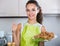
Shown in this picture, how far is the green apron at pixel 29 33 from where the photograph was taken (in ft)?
3.11

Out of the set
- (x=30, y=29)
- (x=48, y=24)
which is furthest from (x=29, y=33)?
(x=48, y=24)

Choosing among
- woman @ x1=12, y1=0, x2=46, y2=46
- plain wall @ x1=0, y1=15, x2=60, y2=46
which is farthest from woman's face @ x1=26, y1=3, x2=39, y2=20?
plain wall @ x1=0, y1=15, x2=60, y2=46

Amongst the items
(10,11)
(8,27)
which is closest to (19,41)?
(10,11)

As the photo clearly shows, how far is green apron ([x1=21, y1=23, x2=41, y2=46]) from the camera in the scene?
0.95 metres

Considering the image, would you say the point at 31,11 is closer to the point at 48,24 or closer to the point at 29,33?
the point at 29,33

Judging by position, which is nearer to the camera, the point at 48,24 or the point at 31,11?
the point at 31,11

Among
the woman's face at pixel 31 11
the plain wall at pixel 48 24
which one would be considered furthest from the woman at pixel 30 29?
the plain wall at pixel 48 24

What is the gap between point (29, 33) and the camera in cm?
96

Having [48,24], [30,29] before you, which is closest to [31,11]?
[30,29]

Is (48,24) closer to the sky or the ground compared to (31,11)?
closer to the ground

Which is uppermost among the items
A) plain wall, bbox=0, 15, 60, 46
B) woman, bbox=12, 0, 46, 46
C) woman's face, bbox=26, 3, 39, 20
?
woman's face, bbox=26, 3, 39, 20

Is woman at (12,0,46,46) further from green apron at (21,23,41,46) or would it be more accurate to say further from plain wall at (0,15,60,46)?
plain wall at (0,15,60,46)

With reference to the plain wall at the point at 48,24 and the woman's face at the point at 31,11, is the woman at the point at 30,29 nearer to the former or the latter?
the woman's face at the point at 31,11

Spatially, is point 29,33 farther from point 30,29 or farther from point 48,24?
point 48,24
